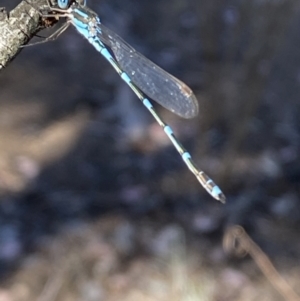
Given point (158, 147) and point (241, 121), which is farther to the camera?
point (158, 147)

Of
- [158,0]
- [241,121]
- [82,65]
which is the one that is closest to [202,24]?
[241,121]

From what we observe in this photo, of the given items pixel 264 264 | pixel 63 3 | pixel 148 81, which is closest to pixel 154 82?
pixel 148 81

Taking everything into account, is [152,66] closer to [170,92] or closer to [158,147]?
[170,92]

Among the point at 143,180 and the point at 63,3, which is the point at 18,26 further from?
the point at 143,180

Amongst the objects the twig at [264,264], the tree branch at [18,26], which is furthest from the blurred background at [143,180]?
the tree branch at [18,26]

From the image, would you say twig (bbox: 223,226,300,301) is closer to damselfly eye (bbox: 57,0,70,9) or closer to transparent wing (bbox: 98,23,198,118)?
transparent wing (bbox: 98,23,198,118)

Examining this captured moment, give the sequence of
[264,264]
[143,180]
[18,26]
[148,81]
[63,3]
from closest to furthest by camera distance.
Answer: [18,26], [63,3], [148,81], [264,264], [143,180]

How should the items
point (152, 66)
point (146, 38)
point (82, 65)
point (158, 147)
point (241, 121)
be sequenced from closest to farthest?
point (152, 66) < point (241, 121) < point (158, 147) < point (82, 65) < point (146, 38)
